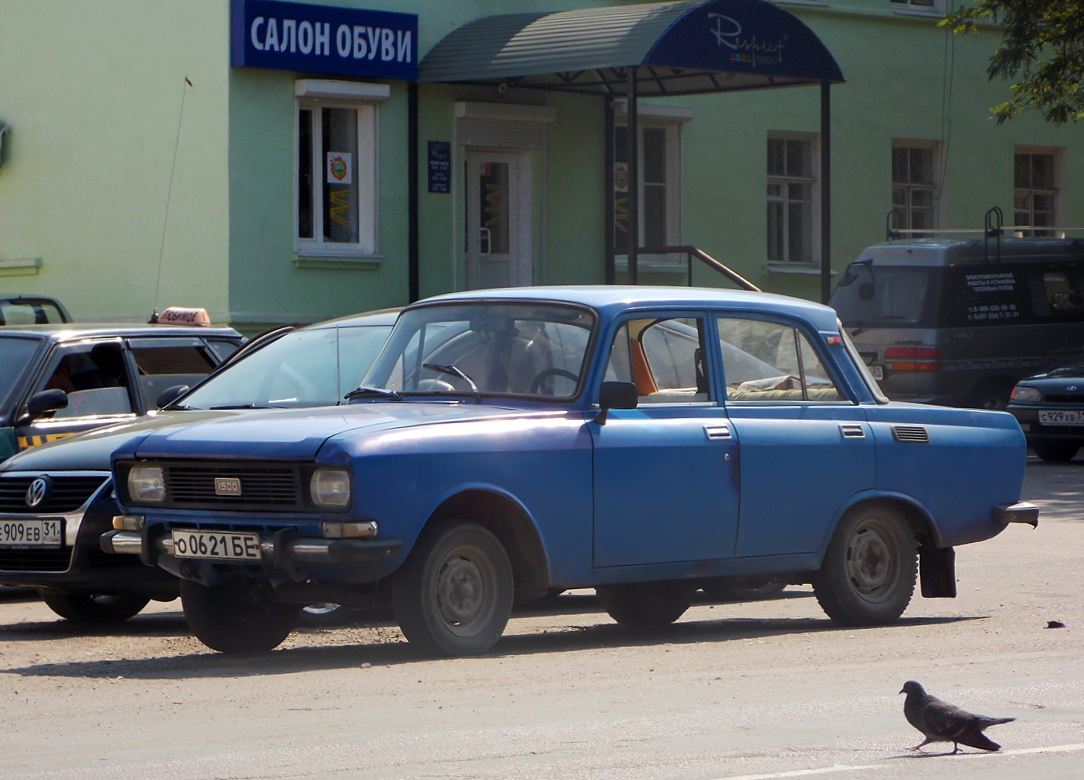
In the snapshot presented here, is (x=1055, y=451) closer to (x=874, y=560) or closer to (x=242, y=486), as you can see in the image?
(x=874, y=560)

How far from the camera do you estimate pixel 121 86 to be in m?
22.8

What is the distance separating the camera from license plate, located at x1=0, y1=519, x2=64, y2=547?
9695 mm

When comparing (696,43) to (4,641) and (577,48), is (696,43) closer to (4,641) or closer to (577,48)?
(577,48)

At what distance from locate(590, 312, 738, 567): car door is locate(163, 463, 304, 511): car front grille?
4.72ft

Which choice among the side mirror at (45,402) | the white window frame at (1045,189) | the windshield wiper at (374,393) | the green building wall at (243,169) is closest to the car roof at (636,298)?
the windshield wiper at (374,393)

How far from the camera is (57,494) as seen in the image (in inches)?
387

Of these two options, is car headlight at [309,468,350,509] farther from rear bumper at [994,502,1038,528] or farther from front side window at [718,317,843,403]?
rear bumper at [994,502,1038,528]

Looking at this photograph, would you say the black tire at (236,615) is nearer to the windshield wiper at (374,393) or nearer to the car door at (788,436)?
the windshield wiper at (374,393)

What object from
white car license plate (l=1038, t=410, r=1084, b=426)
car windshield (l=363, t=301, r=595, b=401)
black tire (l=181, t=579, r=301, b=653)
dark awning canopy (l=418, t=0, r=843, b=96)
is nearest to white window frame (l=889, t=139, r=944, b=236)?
dark awning canopy (l=418, t=0, r=843, b=96)

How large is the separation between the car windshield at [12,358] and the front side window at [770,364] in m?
4.37

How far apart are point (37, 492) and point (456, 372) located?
2.37m

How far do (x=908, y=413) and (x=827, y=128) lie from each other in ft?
47.8

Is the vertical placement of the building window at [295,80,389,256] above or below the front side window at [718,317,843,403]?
above

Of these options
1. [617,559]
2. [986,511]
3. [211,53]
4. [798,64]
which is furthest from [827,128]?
[617,559]
